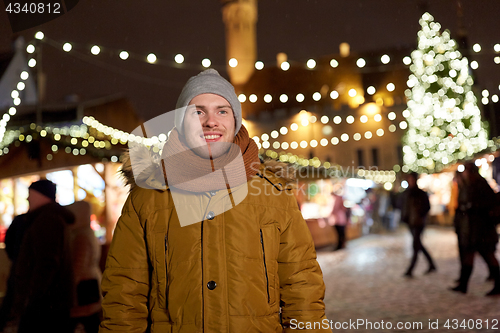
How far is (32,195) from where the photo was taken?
12.9 feet

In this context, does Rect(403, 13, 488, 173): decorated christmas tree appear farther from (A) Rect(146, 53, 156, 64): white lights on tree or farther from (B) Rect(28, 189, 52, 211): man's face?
(B) Rect(28, 189, 52, 211): man's face

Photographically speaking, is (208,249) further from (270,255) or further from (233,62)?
(233,62)

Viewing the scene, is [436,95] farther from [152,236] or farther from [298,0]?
[152,236]

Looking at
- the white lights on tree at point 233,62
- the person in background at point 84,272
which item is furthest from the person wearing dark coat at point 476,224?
the person in background at point 84,272

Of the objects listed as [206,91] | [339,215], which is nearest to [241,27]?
[339,215]

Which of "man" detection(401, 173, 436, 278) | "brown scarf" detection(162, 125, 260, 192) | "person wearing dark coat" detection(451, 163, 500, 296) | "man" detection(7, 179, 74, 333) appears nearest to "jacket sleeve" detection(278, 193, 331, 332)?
"brown scarf" detection(162, 125, 260, 192)

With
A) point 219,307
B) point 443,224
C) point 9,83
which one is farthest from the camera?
point 443,224

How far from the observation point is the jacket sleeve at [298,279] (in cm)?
191

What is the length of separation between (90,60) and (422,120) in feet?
58.7

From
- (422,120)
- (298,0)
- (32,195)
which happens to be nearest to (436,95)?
(422,120)

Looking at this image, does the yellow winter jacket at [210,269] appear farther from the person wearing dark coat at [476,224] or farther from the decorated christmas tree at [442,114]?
the decorated christmas tree at [442,114]

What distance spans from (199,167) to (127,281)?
2.03 ft

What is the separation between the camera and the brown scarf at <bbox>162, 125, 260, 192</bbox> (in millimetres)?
1950

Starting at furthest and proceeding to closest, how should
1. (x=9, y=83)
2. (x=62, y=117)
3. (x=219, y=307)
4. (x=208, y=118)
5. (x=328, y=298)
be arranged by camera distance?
(x=62, y=117) < (x=9, y=83) < (x=328, y=298) < (x=208, y=118) < (x=219, y=307)
